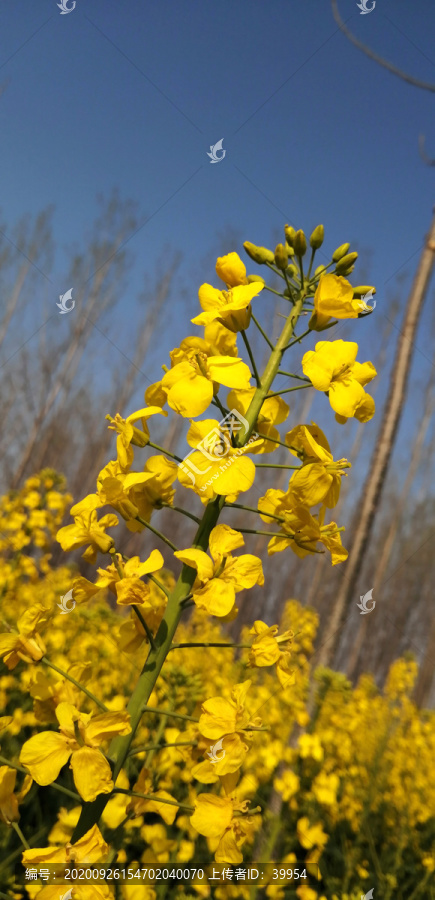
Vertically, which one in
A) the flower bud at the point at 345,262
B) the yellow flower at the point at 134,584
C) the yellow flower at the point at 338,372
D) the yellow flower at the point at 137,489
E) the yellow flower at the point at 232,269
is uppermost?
the flower bud at the point at 345,262

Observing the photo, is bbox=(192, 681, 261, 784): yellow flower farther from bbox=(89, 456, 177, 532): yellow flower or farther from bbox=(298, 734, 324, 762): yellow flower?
bbox=(298, 734, 324, 762): yellow flower

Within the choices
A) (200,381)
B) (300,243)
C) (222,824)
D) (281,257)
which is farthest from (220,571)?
(300,243)

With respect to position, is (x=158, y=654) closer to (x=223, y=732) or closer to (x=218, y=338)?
(x=223, y=732)

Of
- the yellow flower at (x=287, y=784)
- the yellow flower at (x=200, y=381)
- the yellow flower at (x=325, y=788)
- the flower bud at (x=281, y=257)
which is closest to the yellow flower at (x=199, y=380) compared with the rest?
the yellow flower at (x=200, y=381)

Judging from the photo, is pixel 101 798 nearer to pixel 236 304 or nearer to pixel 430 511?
pixel 236 304

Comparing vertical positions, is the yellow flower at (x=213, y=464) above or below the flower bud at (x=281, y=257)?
below

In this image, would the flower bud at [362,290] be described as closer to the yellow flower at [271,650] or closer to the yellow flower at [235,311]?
the yellow flower at [235,311]
